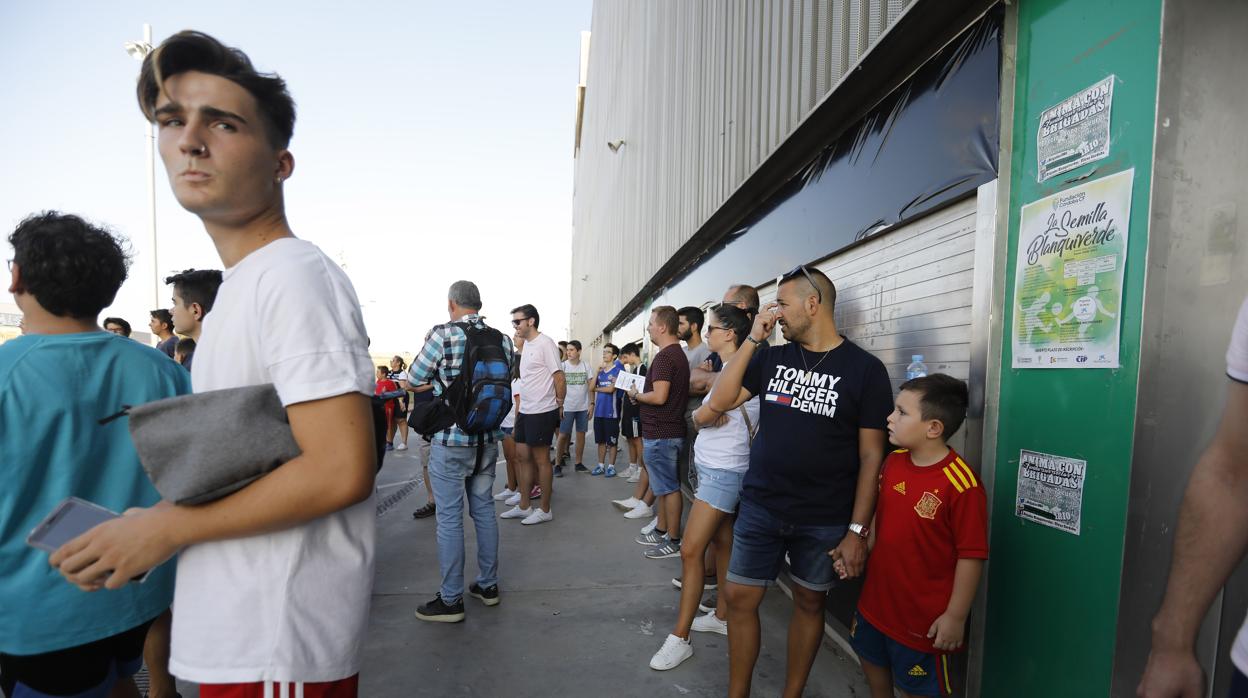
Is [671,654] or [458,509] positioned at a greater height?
[458,509]

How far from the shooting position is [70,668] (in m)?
1.64

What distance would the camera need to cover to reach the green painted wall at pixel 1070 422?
6.05 feet

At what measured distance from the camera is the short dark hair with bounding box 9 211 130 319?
174 centimetres

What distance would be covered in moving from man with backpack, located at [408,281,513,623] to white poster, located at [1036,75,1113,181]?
3.20 meters

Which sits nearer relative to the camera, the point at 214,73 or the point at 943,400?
the point at 214,73

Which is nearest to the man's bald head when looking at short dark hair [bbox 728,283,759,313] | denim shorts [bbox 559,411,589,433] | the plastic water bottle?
short dark hair [bbox 728,283,759,313]

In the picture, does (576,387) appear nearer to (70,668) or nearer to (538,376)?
(538,376)

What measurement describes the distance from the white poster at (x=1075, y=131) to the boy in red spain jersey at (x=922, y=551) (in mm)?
889

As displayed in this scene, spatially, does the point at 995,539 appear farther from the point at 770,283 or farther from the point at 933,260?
the point at 770,283

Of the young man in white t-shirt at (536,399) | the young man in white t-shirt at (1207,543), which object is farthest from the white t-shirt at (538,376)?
the young man in white t-shirt at (1207,543)

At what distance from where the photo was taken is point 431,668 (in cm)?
318

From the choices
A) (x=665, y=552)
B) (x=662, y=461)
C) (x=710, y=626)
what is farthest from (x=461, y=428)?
(x=665, y=552)

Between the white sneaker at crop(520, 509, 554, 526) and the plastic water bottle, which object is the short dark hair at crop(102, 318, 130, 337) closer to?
the white sneaker at crop(520, 509, 554, 526)

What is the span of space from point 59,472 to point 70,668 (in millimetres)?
548
